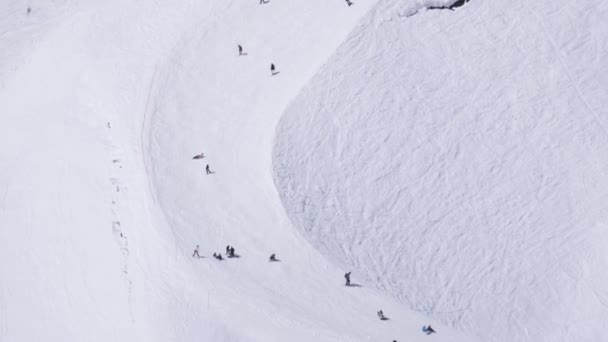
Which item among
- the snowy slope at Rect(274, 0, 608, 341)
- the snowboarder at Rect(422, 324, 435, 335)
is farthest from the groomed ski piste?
the snowboarder at Rect(422, 324, 435, 335)

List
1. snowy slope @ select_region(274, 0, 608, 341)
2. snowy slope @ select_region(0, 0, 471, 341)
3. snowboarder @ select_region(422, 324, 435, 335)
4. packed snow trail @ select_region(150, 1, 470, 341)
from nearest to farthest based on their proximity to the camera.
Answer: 1. packed snow trail @ select_region(150, 1, 470, 341)
2. snowy slope @ select_region(0, 0, 471, 341)
3. snowboarder @ select_region(422, 324, 435, 335)
4. snowy slope @ select_region(274, 0, 608, 341)

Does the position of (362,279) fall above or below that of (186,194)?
below

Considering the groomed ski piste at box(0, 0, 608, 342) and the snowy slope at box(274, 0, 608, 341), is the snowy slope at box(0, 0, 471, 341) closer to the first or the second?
the groomed ski piste at box(0, 0, 608, 342)

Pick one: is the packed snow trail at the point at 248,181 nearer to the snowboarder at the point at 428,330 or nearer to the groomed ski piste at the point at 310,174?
the groomed ski piste at the point at 310,174

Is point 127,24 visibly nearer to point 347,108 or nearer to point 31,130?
point 31,130

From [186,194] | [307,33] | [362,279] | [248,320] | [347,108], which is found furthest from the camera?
[307,33]

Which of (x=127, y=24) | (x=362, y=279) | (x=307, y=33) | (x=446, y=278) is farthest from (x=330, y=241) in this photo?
(x=127, y=24)

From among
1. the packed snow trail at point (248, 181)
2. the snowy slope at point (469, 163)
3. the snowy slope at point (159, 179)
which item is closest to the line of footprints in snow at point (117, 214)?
the snowy slope at point (159, 179)
